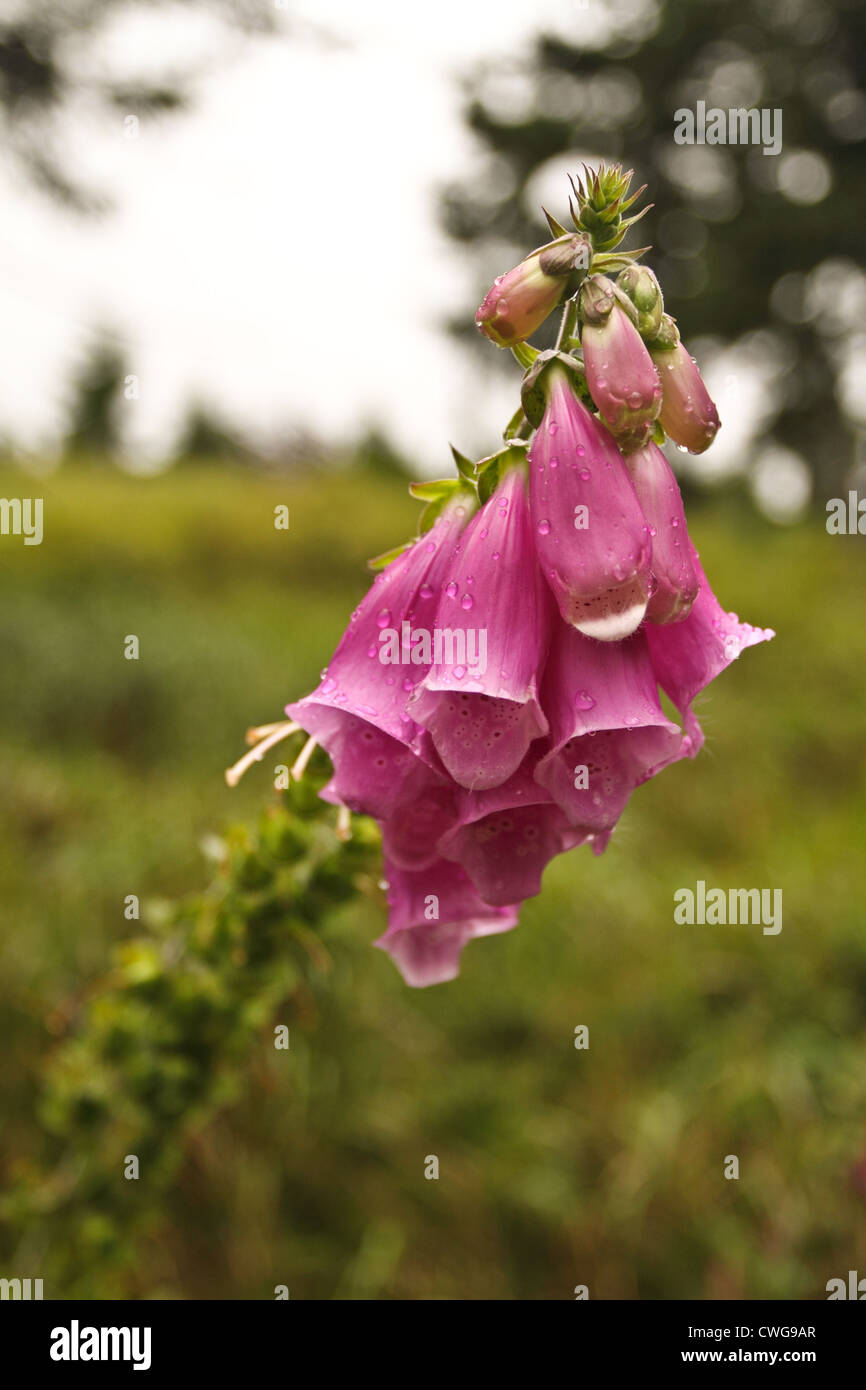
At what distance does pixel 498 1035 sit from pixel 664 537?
184cm

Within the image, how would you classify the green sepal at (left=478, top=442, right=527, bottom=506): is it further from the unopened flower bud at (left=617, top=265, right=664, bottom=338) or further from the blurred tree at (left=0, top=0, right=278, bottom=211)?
the blurred tree at (left=0, top=0, right=278, bottom=211)

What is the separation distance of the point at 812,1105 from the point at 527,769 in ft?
6.09

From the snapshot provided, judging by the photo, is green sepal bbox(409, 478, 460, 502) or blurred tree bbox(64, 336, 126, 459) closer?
green sepal bbox(409, 478, 460, 502)

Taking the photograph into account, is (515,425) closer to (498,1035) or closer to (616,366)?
(616,366)

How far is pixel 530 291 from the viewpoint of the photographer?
51 cm

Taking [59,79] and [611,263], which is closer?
[611,263]

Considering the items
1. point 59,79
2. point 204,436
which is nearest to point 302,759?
point 59,79

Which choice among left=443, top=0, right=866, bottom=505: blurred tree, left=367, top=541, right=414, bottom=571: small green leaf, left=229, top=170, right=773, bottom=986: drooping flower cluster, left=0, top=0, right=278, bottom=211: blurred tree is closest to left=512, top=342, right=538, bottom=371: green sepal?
left=229, top=170, right=773, bottom=986: drooping flower cluster

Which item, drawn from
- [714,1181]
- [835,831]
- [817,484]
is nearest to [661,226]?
[817,484]

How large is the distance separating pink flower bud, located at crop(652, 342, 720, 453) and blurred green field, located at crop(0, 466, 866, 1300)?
13.4 inches

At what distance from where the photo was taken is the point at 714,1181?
1.88 meters

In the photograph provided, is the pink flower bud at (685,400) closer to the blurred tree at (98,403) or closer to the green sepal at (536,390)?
the green sepal at (536,390)

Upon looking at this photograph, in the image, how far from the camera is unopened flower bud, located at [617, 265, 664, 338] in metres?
0.51

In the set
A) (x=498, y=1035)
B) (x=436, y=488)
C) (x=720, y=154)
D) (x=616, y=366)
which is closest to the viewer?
(x=616, y=366)
